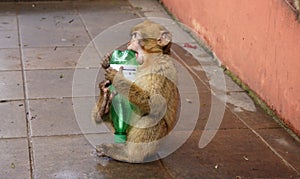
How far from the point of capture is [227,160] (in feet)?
17.2

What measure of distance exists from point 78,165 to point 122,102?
64cm

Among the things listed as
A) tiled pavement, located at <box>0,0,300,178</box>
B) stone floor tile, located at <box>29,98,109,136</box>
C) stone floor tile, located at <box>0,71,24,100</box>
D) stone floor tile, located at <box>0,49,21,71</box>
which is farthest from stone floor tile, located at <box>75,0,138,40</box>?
stone floor tile, located at <box>29,98,109,136</box>

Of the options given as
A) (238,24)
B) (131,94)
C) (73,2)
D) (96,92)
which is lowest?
(73,2)

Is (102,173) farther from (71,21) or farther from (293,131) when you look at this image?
(71,21)

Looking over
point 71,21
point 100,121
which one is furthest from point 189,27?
point 100,121

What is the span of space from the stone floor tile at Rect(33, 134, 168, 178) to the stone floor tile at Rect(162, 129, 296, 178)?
211mm

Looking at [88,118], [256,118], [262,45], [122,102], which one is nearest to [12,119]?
[88,118]

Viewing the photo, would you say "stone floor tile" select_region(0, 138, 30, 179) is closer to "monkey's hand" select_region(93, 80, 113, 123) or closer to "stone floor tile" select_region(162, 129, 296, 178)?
"monkey's hand" select_region(93, 80, 113, 123)

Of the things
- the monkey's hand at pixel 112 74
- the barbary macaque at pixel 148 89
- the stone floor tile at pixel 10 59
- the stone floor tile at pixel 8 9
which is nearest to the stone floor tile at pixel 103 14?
the stone floor tile at pixel 8 9

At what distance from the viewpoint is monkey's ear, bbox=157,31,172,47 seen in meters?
4.71

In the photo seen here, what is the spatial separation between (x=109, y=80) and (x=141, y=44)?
0.34 meters

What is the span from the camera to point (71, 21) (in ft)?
31.0

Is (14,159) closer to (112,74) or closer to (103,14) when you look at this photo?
(112,74)

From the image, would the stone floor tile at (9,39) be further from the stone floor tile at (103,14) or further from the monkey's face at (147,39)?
the monkey's face at (147,39)
